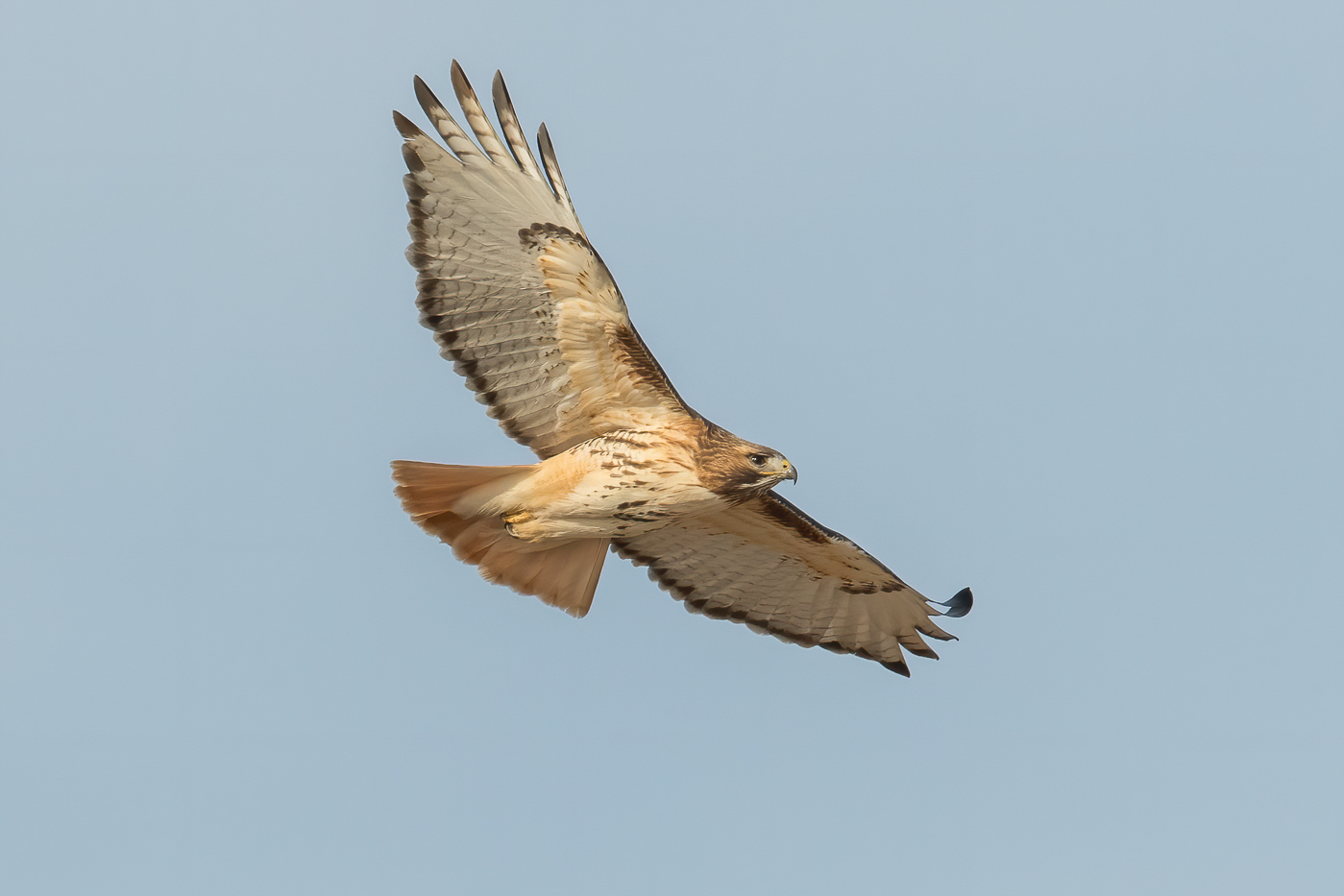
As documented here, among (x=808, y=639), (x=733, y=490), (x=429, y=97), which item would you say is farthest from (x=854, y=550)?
(x=429, y=97)

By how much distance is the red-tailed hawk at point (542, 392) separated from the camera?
28.6 feet

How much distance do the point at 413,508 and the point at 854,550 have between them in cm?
305

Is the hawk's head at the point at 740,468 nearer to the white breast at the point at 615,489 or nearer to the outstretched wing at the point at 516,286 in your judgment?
the white breast at the point at 615,489

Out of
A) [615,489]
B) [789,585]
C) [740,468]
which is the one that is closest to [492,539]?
[615,489]

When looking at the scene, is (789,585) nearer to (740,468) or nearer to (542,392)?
(740,468)

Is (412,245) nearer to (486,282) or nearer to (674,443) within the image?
(486,282)

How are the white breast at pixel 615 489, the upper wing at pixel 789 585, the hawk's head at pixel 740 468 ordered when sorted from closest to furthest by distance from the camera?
the hawk's head at pixel 740 468, the white breast at pixel 615 489, the upper wing at pixel 789 585

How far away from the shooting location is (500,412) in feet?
30.5

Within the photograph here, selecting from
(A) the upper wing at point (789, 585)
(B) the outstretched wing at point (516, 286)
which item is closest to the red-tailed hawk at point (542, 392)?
(B) the outstretched wing at point (516, 286)

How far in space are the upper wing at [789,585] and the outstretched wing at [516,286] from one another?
5.04 feet

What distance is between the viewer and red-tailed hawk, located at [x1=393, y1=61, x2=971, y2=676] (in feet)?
28.6

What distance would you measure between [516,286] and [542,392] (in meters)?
0.71

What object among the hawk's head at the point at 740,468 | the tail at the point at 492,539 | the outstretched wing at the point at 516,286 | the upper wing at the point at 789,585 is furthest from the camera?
the upper wing at the point at 789,585

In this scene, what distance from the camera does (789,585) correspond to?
10898mm
